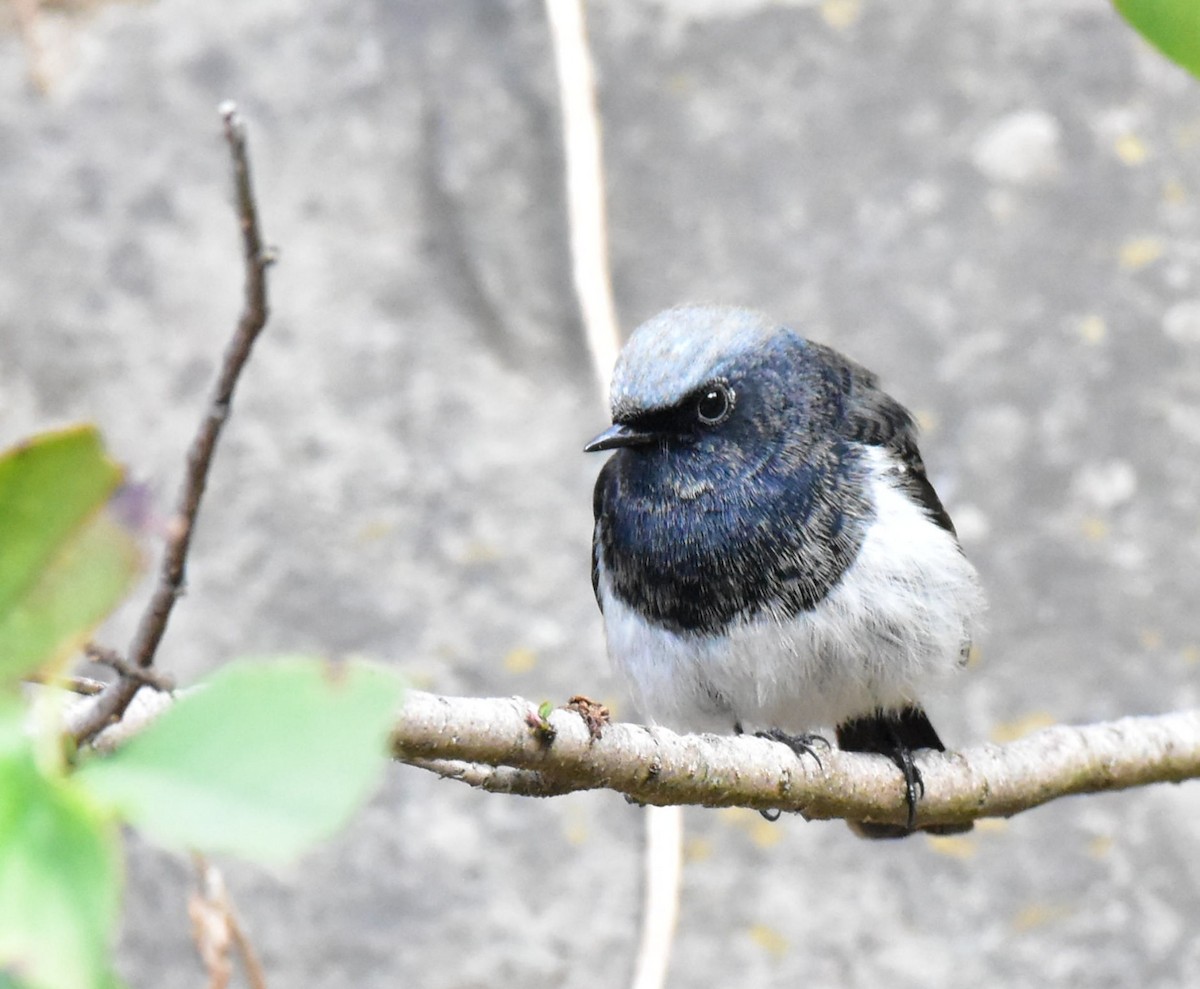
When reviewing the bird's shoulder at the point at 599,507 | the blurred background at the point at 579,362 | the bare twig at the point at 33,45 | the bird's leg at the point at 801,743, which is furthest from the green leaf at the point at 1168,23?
the bare twig at the point at 33,45

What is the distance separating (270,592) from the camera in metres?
5.04

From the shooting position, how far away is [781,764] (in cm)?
229

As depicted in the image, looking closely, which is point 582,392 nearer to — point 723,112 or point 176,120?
point 723,112

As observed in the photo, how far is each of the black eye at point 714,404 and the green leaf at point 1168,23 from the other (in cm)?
245

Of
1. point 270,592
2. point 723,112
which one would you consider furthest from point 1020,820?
point 723,112

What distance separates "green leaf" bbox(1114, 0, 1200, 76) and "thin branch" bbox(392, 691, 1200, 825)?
552 mm

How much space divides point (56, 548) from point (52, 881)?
0.10 metres

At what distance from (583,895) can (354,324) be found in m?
2.35

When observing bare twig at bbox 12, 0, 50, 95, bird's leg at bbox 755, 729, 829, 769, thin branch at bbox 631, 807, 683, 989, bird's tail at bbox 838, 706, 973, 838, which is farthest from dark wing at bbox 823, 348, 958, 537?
bare twig at bbox 12, 0, 50, 95

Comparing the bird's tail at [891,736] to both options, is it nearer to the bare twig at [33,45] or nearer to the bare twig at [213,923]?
the bare twig at [213,923]

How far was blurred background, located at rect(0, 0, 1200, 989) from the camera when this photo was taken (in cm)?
439

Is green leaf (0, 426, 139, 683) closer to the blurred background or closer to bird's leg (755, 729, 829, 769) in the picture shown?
bird's leg (755, 729, 829, 769)

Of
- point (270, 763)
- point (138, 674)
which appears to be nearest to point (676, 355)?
point (138, 674)

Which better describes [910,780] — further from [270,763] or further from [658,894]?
[270,763]
